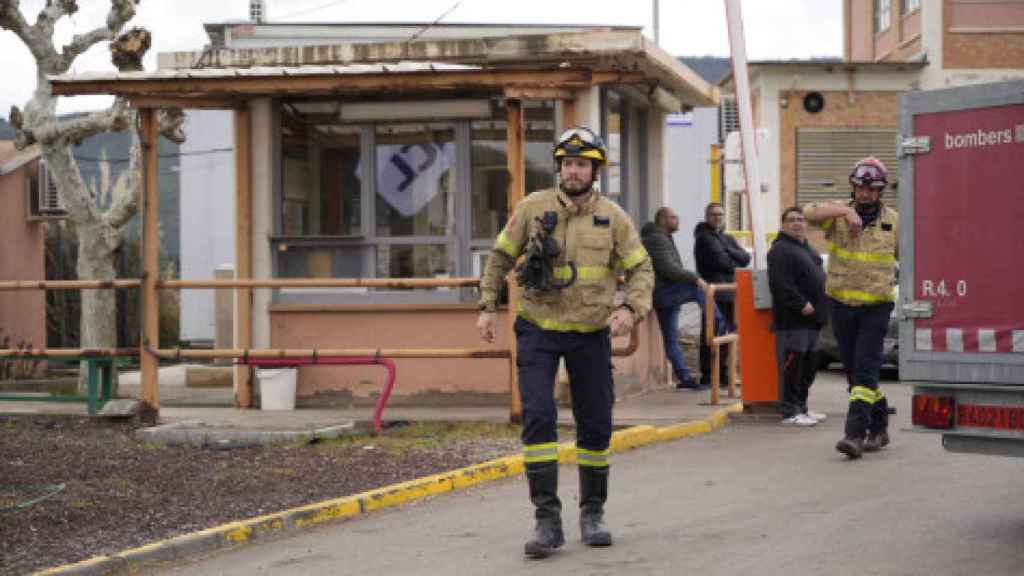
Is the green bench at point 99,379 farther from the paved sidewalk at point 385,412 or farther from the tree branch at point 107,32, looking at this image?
the tree branch at point 107,32

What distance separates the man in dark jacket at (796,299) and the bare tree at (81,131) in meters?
9.11

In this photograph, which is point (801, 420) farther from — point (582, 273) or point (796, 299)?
point (582, 273)

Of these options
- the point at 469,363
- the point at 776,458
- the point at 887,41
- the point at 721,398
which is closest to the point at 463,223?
the point at 469,363

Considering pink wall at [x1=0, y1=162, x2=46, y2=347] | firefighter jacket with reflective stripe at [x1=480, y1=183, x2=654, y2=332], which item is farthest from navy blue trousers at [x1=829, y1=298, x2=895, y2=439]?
pink wall at [x1=0, y1=162, x2=46, y2=347]

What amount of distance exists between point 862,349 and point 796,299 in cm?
213

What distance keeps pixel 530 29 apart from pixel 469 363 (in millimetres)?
12029

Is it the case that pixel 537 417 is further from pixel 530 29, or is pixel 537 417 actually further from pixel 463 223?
pixel 530 29

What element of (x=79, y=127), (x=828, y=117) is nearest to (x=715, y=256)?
(x=79, y=127)

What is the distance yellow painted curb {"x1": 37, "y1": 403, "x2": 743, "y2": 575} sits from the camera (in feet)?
25.2

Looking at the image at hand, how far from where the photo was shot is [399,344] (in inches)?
→ 559

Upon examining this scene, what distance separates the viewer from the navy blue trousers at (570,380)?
24.8ft

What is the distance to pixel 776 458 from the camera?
35.6 feet

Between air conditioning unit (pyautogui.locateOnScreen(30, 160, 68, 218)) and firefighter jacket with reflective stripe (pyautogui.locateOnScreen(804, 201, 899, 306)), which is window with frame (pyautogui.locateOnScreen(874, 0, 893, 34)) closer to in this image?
air conditioning unit (pyautogui.locateOnScreen(30, 160, 68, 218))

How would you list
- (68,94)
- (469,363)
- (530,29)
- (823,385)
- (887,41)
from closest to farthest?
(68,94)
(469,363)
(823,385)
(530,29)
(887,41)
